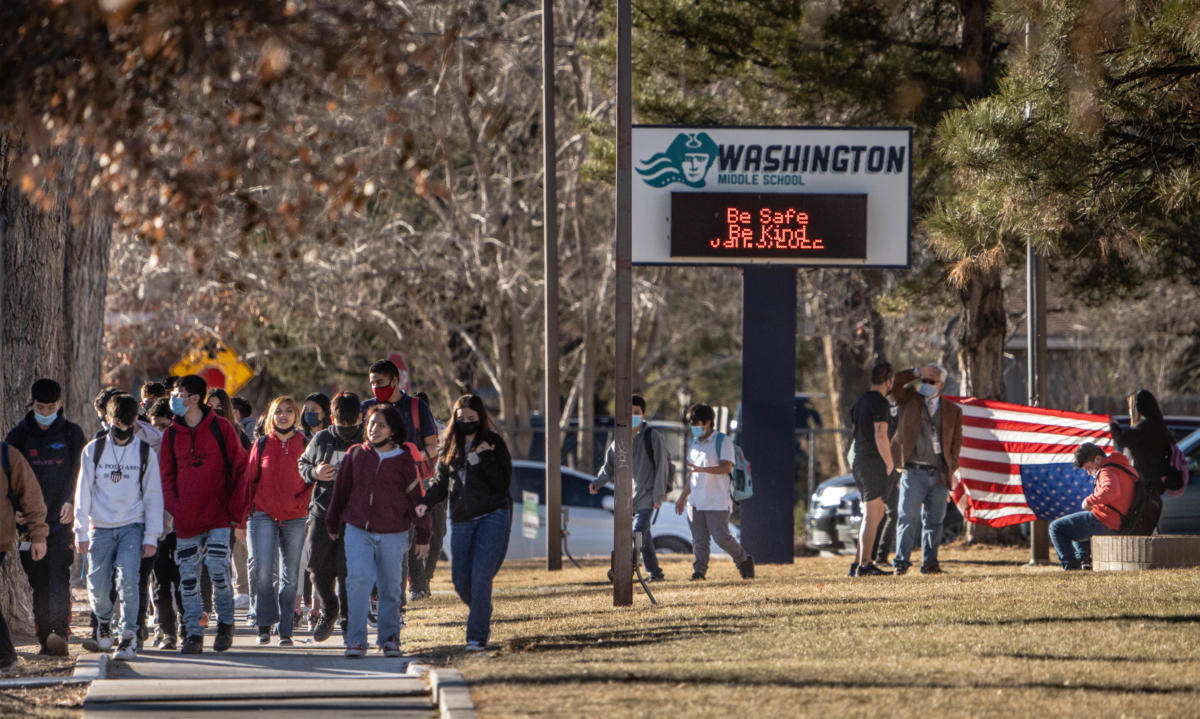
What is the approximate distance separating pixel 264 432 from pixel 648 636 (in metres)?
3.20

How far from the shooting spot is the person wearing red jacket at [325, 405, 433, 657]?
9.80m

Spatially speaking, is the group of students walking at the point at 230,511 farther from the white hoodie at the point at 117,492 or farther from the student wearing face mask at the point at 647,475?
the student wearing face mask at the point at 647,475

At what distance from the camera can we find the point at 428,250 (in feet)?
84.8

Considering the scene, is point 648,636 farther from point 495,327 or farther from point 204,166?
point 495,327

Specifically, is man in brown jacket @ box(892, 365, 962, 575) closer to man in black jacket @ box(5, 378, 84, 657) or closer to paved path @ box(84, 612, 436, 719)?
paved path @ box(84, 612, 436, 719)

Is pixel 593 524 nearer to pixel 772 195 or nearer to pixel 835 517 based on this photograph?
pixel 835 517

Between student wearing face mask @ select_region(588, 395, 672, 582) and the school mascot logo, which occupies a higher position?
Answer: the school mascot logo

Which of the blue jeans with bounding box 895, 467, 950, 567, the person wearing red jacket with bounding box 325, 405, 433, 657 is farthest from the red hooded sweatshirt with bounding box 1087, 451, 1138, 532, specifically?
the person wearing red jacket with bounding box 325, 405, 433, 657

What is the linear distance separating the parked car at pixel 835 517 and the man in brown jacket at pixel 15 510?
12.2 m

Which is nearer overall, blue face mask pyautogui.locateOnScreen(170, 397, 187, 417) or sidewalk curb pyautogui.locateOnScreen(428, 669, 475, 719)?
sidewalk curb pyautogui.locateOnScreen(428, 669, 475, 719)

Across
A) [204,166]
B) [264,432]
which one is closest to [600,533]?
[264,432]

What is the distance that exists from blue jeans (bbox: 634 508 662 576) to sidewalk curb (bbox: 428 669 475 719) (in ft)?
19.3

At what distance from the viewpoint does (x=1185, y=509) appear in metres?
16.5

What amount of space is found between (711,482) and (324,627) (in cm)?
480
